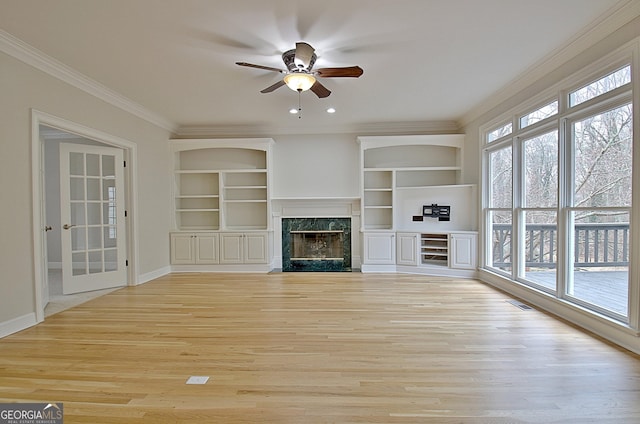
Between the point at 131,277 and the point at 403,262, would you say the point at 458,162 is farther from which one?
the point at 131,277

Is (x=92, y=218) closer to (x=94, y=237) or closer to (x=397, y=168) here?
(x=94, y=237)

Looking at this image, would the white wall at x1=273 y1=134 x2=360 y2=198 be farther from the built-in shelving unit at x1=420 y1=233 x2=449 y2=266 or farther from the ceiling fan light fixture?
the ceiling fan light fixture

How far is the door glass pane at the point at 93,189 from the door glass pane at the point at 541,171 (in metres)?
5.87

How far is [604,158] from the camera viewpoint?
9.23 feet

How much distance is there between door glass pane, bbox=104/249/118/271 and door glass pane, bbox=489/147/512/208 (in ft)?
19.1

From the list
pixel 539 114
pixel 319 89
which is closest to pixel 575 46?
pixel 539 114

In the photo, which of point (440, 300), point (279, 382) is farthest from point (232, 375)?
point (440, 300)

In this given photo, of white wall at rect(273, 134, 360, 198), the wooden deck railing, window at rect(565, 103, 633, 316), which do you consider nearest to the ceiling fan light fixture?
window at rect(565, 103, 633, 316)

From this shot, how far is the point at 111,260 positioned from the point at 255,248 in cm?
225

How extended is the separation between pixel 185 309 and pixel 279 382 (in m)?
2.05

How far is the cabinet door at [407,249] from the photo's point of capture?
5449 mm

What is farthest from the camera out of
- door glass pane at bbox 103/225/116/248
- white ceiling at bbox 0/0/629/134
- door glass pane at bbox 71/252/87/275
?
door glass pane at bbox 103/225/116/248

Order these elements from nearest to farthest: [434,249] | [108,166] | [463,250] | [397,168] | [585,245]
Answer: [585,245] → [108,166] → [463,250] → [434,249] → [397,168]

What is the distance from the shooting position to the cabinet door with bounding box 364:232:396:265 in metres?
5.59
